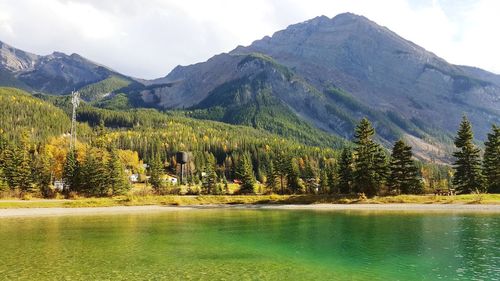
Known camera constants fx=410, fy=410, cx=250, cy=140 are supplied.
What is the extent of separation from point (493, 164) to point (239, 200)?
6670 centimetres

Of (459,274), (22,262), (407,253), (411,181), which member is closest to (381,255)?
(407,253)

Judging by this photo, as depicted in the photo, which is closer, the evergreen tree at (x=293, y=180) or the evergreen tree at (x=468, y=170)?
the evergreen tree at (x=468, y=170)

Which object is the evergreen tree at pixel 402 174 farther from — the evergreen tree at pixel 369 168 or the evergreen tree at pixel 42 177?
the evergreen tree at pixel 42 177

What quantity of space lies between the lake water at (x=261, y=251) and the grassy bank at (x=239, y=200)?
72.5 ft

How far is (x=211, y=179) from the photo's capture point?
142 m

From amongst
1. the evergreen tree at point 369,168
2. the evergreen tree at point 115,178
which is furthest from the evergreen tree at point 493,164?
the evergreen tree at point 115,178

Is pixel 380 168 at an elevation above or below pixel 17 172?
below

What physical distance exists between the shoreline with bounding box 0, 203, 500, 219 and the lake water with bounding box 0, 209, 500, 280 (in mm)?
16682

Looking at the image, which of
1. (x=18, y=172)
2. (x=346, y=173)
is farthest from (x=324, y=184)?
(x=18, y=172)

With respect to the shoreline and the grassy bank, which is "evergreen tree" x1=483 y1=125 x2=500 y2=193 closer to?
the grassy bank

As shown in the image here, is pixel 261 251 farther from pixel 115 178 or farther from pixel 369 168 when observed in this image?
pixel 115 178

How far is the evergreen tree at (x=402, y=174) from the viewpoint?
10388cm

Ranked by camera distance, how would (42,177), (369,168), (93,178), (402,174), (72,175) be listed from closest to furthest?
(369,168) → (402,174) → (93,178) → (42,177) → (72,175)

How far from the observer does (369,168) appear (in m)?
104
